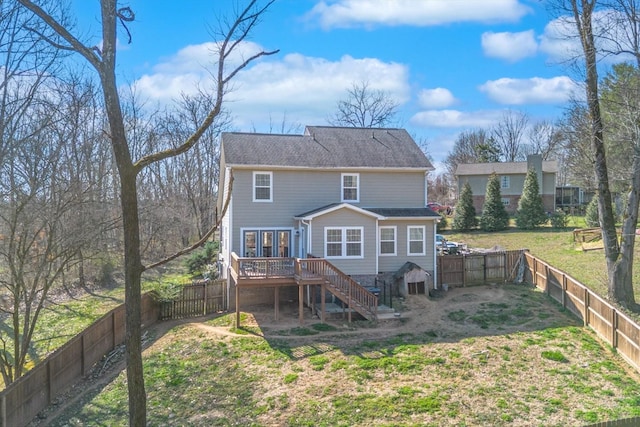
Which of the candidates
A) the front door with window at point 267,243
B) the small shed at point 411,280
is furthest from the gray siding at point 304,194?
the small shed at point 411,280

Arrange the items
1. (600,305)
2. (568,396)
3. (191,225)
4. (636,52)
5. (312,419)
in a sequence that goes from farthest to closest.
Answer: (191,225)
(636,52)
(600,305)
(568,396)
(312,419)

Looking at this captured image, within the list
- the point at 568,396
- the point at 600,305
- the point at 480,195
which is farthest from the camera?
the point at 480,195

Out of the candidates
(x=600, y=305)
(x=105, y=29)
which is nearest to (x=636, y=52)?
(x=600, y=305)

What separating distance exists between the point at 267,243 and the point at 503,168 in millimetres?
33818

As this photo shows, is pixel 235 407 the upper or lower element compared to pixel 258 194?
lower

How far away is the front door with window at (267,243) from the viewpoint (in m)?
19.8

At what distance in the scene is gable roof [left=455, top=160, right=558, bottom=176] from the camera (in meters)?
44.9

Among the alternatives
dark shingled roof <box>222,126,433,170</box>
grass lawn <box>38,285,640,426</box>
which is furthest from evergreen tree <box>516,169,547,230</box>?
grass lawn <box>38,285,640,426</box>

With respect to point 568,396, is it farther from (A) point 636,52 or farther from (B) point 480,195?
(B) point 480,195

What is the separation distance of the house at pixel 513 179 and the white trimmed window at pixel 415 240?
25.7m

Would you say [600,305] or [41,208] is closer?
[41,208]

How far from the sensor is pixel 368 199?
69.5 ft

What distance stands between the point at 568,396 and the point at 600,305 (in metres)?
4.61

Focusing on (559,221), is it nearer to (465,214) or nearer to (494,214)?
(494,214)
